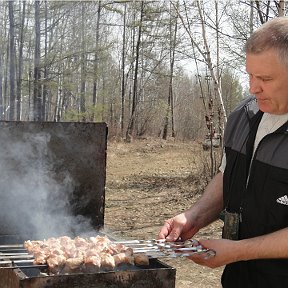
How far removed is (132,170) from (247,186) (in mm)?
12726

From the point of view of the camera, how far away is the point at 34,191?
12.5 feet

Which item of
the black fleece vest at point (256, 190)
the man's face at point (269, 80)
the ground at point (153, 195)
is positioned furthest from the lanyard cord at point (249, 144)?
the ground at point (153, 195)

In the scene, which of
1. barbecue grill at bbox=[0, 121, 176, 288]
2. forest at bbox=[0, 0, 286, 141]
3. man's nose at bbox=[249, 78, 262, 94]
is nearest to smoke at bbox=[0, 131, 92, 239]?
barbecue grill at bbox=[0, 121, 176, 288]

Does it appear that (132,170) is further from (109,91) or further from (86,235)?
(109,91)

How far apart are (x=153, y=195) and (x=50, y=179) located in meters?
6.89

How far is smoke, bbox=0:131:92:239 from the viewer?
12.2 ft

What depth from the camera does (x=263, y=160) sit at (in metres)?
2.17

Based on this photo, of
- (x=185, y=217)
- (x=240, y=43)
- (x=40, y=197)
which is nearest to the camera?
(x=185, y=217)

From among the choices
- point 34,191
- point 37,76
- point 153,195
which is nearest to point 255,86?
point 34,191

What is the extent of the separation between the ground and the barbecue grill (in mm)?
1759

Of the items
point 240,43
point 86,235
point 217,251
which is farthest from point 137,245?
point 240,43

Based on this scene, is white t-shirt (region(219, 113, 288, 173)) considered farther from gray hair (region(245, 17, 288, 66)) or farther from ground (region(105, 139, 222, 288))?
ground (region(105, 139, 222, 288))

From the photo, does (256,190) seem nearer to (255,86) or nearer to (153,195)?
(255,86)

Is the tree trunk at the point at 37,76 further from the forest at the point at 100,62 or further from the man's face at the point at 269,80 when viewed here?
the man's face at the point at 269,80
